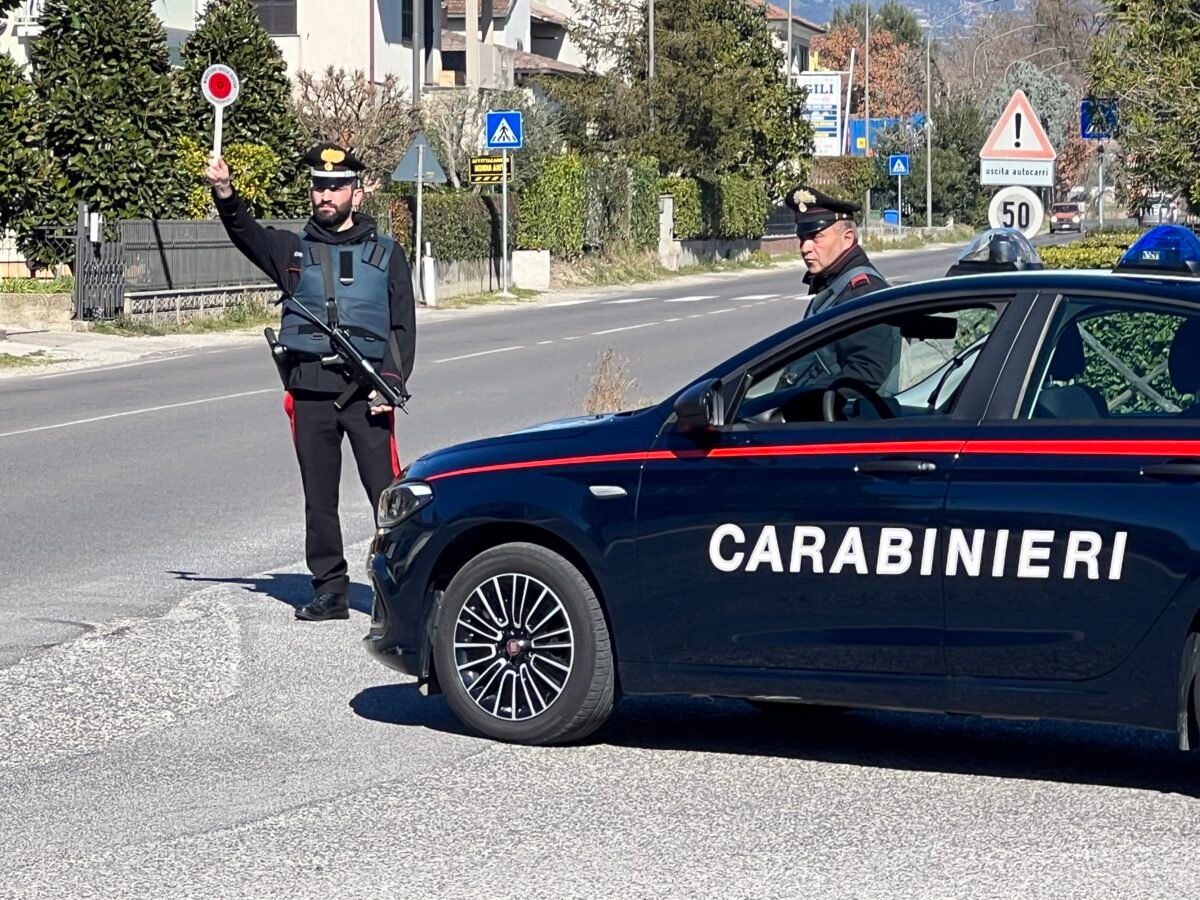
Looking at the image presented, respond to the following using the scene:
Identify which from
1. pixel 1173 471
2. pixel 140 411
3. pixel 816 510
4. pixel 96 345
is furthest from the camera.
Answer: pixel 96 345

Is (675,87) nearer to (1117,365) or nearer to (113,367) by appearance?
(113,367)

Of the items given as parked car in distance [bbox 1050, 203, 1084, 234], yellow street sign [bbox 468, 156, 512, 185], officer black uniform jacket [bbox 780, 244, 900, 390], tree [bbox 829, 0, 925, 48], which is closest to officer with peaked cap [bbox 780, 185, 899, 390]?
officer black uniform jacket [bbox 780, 244, 900, 390]

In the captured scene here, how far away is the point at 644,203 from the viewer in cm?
5400

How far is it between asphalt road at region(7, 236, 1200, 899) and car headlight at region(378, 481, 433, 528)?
703mm

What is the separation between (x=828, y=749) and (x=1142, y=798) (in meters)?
1.14

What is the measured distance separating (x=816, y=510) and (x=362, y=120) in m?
40.1

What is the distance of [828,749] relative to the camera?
23.1ft

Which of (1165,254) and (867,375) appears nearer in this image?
(867,375)

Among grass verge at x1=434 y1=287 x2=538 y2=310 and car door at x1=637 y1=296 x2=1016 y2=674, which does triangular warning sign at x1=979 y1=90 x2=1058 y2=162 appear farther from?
grass verge at x1=434 y1=287 x2=538 y2=310

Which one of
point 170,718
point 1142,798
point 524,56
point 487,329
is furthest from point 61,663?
point 524,56

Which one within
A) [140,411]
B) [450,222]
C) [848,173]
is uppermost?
[848,173]

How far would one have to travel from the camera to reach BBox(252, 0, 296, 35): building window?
56.2m

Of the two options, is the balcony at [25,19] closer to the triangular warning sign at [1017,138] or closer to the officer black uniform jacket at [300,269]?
the triangular warning sign at [1017,138]

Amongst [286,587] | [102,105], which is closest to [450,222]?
[102,105]
